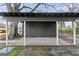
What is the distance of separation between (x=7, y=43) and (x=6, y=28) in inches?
29.0

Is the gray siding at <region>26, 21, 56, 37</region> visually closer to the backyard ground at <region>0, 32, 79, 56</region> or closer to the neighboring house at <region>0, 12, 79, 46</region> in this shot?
the neighboring house at <region>0, 12, 79, 46</region>

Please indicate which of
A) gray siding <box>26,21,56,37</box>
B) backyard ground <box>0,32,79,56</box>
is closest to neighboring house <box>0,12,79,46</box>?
gray siding <box>26,21,56,37</box>

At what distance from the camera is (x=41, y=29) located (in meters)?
6.08

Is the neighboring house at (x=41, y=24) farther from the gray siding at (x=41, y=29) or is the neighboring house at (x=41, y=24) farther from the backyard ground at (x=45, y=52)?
the backyard ground at (x=45, y=52)

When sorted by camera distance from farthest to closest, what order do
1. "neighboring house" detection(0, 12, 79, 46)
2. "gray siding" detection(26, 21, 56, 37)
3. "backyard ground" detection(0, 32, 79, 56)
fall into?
"gray siding" detection(26, 21, 56, 37), "neighboring house" detection(0, 12, 79, 46), "backyard ground" detection(0, 32, 79, 56)

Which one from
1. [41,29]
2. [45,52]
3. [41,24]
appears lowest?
[45,52]

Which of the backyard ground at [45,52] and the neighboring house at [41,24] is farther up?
the neighboring house at [41,24]

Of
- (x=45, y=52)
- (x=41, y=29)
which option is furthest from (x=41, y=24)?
(x=45, y=52)

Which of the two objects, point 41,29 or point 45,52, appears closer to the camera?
point 45,52

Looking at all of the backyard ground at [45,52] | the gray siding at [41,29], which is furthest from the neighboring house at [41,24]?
the backyard ground at [45,52]

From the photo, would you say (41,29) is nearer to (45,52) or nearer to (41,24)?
(41,24)

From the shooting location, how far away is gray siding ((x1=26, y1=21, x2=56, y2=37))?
19.1 ft

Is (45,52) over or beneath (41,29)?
beneath

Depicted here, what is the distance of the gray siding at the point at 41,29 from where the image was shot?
5828 mm
